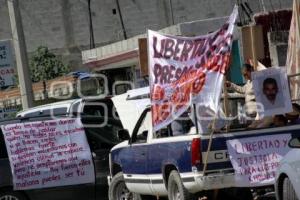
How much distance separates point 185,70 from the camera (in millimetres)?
10406

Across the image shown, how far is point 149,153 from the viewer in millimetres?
11273

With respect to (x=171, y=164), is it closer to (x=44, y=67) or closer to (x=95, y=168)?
(x=95, y=168)

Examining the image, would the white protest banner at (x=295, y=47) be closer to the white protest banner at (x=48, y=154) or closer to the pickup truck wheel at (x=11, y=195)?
the white protest banner at (x=48, y=154)

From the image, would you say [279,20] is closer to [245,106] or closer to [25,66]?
[25,66]

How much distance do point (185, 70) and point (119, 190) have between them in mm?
3242

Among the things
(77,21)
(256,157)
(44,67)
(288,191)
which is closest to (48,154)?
(256,157)

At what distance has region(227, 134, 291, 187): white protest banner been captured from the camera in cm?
980

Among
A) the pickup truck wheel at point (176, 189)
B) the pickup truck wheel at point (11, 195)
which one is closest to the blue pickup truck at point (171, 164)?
the pickup truck wheel at point (176, 189)

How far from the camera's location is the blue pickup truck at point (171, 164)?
9.72 metres

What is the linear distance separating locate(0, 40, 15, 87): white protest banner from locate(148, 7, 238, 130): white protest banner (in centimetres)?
845

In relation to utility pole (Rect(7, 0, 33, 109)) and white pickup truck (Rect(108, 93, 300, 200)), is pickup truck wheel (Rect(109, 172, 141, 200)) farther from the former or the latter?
utility pole (Rect(7, 0, 33, 109))

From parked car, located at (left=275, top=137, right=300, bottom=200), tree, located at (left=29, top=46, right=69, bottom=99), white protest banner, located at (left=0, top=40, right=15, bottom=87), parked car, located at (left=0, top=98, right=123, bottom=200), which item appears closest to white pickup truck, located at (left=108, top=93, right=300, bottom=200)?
parked car, located at (left=0, top=98, right=123, bottom=200)

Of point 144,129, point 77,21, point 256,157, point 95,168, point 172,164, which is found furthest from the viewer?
point 77,21

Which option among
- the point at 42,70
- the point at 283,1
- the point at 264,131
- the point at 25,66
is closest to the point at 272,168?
the point at 264,131
